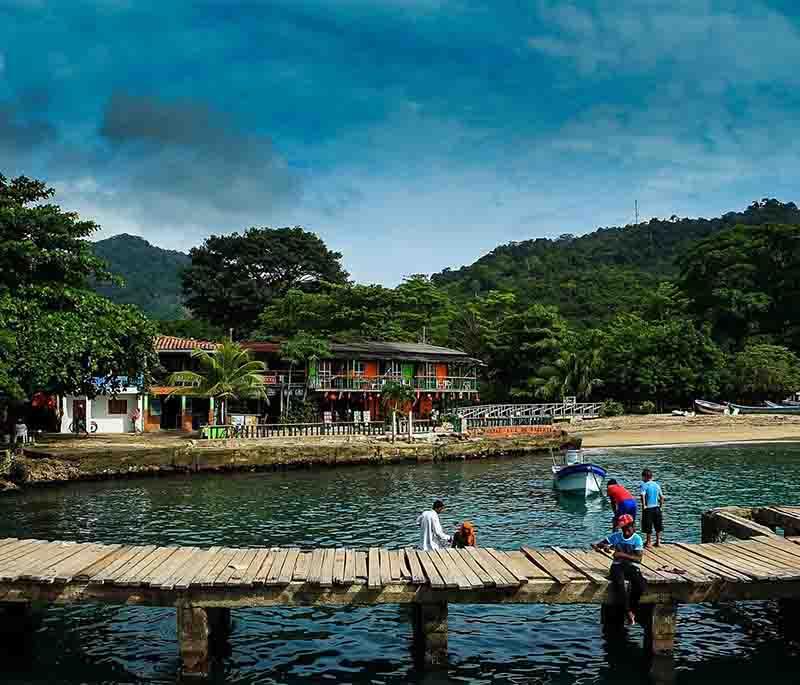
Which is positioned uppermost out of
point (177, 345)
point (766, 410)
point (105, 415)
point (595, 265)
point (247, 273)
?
point (595, 265)

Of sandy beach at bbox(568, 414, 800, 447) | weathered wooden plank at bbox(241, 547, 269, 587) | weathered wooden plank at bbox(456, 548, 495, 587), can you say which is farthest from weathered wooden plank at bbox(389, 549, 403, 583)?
sandy beach at bbox(568, 414, 800, 447)

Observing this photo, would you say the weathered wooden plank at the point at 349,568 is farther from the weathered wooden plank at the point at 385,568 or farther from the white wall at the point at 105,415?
the white wall at the point at 105,415

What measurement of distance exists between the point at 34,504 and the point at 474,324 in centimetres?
5814

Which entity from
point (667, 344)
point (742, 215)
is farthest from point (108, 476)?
point (742, 215)

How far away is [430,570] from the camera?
46.6 feet

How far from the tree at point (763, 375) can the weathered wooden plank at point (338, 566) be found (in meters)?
71.3

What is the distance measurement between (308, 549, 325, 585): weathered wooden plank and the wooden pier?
2cm

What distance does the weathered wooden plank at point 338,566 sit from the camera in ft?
44.0

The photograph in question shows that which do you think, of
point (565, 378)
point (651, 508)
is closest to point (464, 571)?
point (651, 508)

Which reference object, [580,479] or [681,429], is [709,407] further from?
[580,479]

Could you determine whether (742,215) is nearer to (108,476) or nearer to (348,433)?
(348,433)

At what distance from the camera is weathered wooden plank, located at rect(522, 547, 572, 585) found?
13.6 metres

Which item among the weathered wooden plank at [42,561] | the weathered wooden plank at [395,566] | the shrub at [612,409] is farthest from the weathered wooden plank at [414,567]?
the shrub at [612,409]

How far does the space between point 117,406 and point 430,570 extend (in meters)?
42.8
